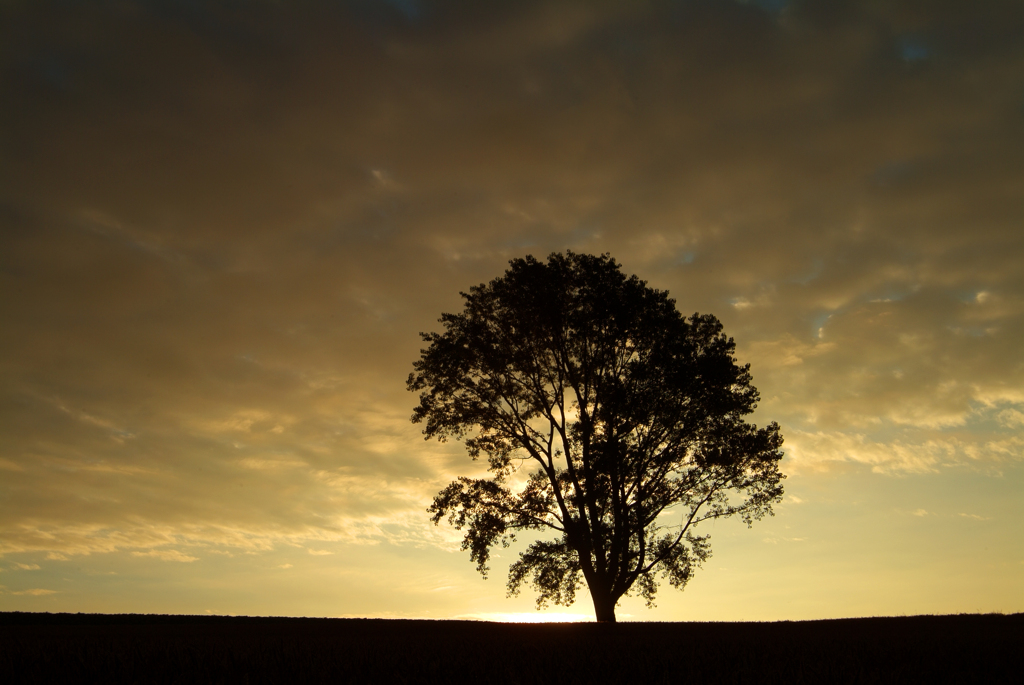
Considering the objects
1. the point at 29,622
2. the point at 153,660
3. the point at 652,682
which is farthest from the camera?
the point at 29,622

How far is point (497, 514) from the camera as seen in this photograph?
93.4ft

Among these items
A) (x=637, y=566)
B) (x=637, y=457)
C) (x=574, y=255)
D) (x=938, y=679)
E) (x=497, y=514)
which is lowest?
(x=938, y=679)

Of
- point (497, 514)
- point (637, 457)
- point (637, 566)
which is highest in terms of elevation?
point (637, 457)

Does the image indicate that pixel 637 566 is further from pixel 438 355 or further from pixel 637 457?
pixel 438 355

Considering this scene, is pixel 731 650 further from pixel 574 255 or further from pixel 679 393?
pixel 574 255

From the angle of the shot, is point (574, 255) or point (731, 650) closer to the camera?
point (731, 650)

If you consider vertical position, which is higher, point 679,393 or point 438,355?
point 438,355

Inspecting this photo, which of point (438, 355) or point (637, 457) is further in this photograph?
point (438, 355)

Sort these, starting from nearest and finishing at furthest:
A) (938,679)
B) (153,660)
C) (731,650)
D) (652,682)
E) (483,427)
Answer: (652,682)
(938,679)
(153,660)
(731,650)
(483,427)

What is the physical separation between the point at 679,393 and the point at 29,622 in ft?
94.6

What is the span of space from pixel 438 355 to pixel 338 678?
84.7 feet

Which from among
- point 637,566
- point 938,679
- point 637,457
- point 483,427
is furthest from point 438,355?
point 938,679

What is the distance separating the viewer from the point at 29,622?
26922mm

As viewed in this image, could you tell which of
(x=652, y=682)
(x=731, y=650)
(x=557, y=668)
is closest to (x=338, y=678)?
(x=557, y=668)
